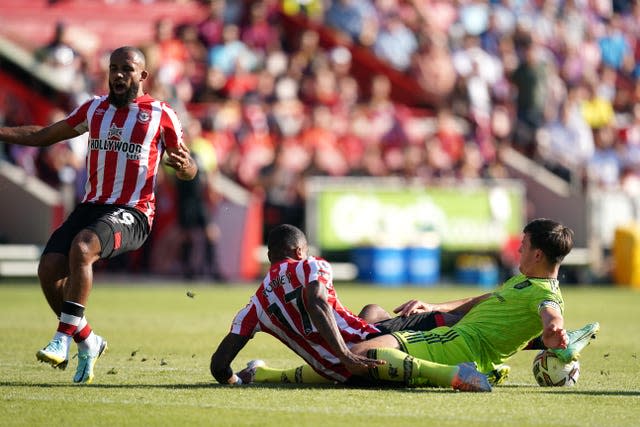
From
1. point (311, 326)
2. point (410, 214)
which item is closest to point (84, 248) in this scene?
point (311, 326)

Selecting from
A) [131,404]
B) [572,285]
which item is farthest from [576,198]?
[131,404]

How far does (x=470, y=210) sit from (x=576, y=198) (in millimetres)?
2885

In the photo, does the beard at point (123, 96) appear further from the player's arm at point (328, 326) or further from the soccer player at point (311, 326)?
the player's arm at point (328, 326)

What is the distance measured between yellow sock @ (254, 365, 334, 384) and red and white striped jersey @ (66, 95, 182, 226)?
1363 mm

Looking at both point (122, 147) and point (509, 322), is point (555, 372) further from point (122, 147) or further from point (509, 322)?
point (122, 147)

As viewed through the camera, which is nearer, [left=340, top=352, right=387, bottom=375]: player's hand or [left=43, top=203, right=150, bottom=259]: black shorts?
[left=340, top=352, right=387, bottom=375]: player's hand

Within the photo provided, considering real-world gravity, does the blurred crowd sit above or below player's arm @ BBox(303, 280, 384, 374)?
above

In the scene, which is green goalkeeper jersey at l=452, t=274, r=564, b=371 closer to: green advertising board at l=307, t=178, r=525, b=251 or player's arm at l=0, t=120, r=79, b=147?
player's arm at l=0, t=120, r=79, b=147

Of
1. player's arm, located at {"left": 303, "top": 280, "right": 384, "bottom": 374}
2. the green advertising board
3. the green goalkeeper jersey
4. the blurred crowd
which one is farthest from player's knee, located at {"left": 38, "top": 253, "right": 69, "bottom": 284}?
the green advertising board

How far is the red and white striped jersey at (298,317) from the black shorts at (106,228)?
1015 mm

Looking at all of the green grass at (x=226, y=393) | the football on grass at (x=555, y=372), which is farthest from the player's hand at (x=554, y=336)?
the football on grass at (x=555, y=372)

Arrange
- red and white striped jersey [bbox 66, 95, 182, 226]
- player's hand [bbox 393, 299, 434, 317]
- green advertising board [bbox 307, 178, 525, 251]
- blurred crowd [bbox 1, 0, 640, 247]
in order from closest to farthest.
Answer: player's hand [bbox 393, 299, 434, 317] → red and white striped jersey [bbox 66, 95, 182, 226] → blurred crowd [bbox 1, 0, 640, 247] → green advertising board [bbox 307, 178, 525, 251]

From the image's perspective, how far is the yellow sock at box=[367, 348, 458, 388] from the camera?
7.75 m

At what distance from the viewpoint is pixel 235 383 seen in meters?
8.23
